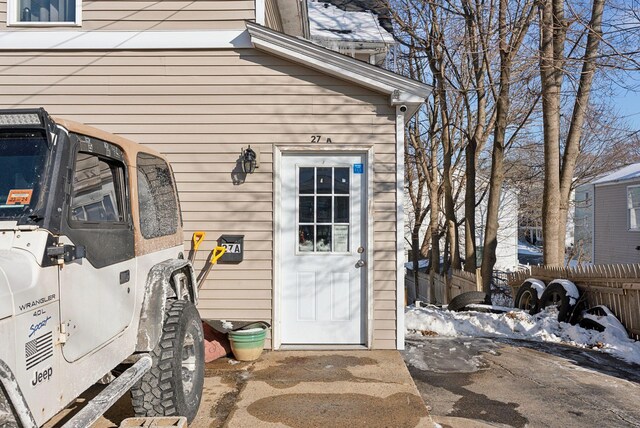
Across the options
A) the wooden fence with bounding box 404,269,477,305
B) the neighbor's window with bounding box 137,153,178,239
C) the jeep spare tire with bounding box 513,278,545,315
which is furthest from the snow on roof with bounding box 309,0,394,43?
the neighbor's window with bounding box 137,153,178,239

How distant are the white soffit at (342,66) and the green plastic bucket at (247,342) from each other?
2.90 meters

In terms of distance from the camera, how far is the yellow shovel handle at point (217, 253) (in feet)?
18.2

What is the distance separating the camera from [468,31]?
12.7 meters

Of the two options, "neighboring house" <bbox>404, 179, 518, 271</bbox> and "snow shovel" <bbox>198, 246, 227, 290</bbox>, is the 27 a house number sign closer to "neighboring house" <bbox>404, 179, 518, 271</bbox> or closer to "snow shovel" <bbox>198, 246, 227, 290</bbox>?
"snow shovel" <bbox>198, 246, 227, 290</bbox>

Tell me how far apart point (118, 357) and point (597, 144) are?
27.4 meters

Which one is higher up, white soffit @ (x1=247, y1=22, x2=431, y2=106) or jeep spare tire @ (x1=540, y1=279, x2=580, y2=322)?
white soffit @ (x1=247, y1=22, x2=431, y2=106)

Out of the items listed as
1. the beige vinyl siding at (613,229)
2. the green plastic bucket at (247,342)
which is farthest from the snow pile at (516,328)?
the beige vinyl siding at (613,229)

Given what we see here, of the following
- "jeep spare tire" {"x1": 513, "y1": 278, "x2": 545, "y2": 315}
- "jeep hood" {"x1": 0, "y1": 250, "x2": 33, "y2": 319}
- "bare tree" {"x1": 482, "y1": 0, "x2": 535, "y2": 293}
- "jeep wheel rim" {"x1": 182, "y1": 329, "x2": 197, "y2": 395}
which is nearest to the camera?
"jeep hood" {"x1": 0, "y1": 250, "x2": 33, "y2": 319}

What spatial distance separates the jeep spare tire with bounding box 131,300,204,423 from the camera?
3.24m

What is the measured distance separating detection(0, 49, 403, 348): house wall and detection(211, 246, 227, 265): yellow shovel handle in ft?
0.55

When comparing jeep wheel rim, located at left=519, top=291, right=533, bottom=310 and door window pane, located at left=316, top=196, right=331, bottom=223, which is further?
jeep wheel rim, located at left=519, top=291, right=533, bottom=310

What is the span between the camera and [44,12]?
5945mm

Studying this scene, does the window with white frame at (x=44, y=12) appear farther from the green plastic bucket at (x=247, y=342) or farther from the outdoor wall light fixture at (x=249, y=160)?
the green plastic bucket at (x=247, y=342)

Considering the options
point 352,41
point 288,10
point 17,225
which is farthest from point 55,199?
point 352,41
